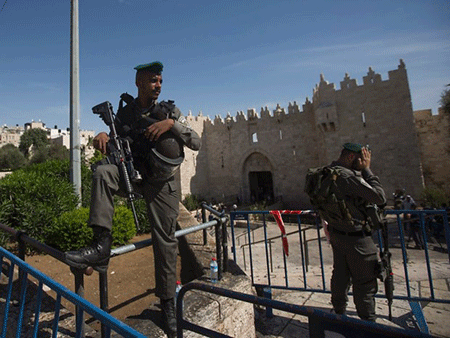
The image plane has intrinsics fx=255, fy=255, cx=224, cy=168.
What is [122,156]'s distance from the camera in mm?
2100

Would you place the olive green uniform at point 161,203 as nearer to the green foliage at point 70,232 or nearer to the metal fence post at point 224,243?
the metal fence post at point 224,243

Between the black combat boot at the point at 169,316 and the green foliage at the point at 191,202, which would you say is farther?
the green foliage at the point at 191,202

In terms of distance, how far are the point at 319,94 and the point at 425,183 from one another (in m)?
9.85

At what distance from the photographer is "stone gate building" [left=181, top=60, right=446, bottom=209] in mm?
17078

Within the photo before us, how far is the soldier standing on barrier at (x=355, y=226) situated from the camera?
256 cm

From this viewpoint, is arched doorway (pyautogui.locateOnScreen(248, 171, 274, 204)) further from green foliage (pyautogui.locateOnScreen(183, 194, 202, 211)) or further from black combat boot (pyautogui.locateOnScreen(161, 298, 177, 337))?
black combat boot (pyautogui.locateOnScreen(161, 298, 177, 337))

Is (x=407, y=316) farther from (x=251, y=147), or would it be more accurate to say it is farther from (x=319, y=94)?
(x=251, y=147)

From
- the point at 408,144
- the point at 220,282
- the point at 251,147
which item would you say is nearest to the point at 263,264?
the point at 220,282

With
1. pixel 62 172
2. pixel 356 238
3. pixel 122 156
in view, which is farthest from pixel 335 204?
pixel 62 172

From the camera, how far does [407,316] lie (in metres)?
3.26

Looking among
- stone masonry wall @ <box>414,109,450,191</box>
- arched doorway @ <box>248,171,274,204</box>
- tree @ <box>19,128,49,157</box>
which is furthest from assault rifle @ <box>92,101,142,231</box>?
tree @ <box>19,128,49,157</box>

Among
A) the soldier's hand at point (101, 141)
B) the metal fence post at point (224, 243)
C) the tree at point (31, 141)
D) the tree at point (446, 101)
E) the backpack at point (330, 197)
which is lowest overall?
the metal fence post at point (224, 243)

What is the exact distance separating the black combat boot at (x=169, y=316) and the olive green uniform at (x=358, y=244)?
1805 mm

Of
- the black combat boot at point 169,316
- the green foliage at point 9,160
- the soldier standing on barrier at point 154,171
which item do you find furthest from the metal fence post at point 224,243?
the green foliage at point 9,160
